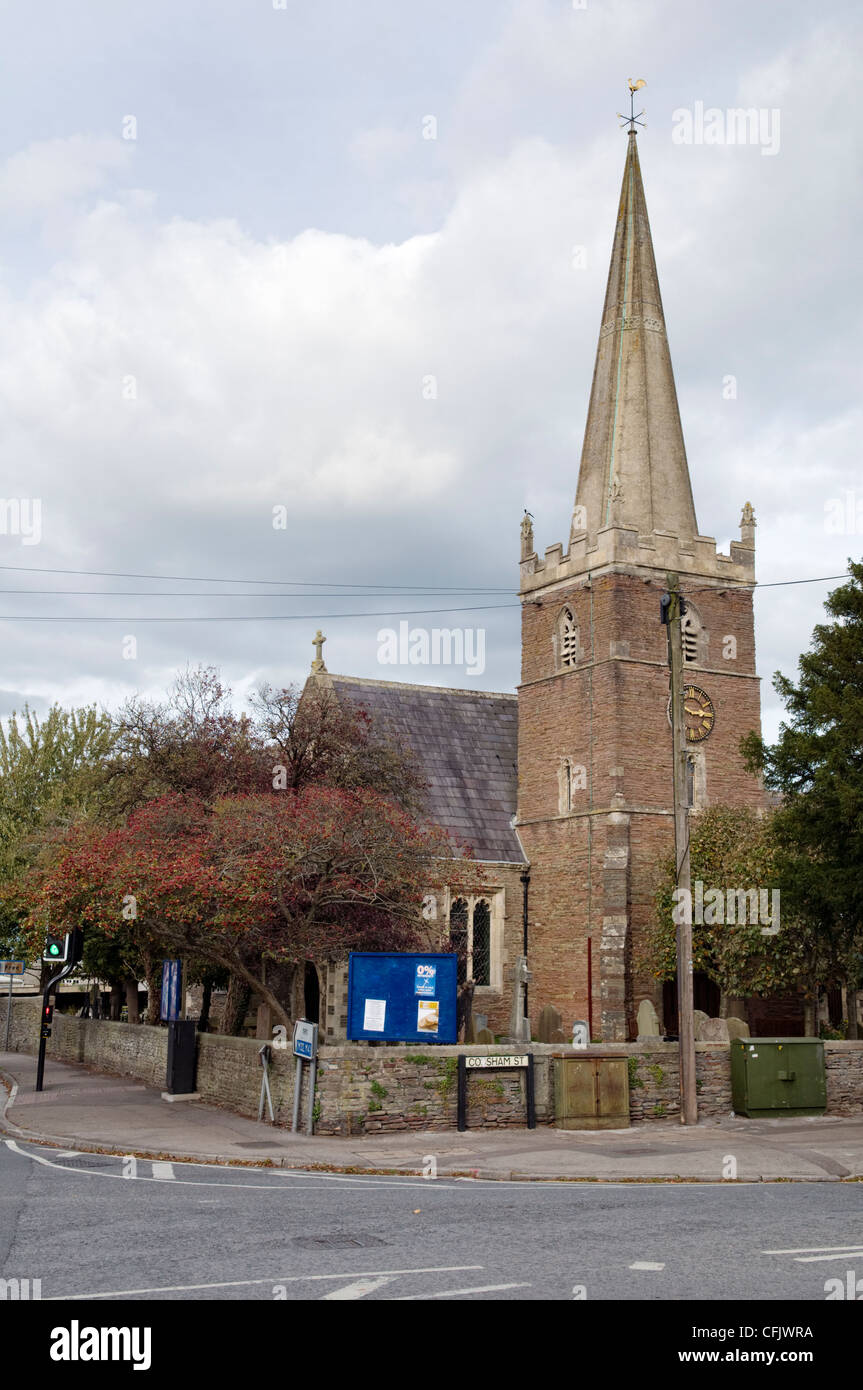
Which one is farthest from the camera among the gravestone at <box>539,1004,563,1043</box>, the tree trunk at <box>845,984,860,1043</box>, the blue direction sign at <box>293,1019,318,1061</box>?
the tree trunk at <box>845,984,860,1043</box>

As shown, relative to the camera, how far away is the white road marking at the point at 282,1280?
8.08 m

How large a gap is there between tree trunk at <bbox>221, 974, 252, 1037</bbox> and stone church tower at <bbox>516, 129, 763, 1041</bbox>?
9.04 metres

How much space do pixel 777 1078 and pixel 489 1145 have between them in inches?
223

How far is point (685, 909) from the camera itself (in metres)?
19.4

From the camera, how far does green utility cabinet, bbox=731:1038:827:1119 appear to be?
2000 cm

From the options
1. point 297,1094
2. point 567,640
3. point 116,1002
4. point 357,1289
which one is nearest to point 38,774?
point 116,1002

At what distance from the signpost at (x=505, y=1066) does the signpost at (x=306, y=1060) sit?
2.25 meters

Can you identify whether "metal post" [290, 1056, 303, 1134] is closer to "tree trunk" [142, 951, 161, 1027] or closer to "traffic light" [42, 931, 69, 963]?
"traffic light" [42, 931, 69, 963]

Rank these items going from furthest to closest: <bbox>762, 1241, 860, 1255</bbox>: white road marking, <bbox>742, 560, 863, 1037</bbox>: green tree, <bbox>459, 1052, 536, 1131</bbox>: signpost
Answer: <bbox>742, 560, 863, 1037</bbox>: green tree < <bbox>459, 1052, 536, 1131</bbox>: signpost < <bbox>762, 1241, 860, 1255</bbox>: white road marking

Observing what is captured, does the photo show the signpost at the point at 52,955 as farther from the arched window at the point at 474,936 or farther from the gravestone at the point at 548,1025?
the arched window at the point at 474,936

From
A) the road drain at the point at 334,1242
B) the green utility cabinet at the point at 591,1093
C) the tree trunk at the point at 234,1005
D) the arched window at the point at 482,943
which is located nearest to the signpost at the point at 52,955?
the tree trunk at the point at 234,1005

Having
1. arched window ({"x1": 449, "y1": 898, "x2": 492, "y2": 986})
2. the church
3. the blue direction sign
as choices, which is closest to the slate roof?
the church
